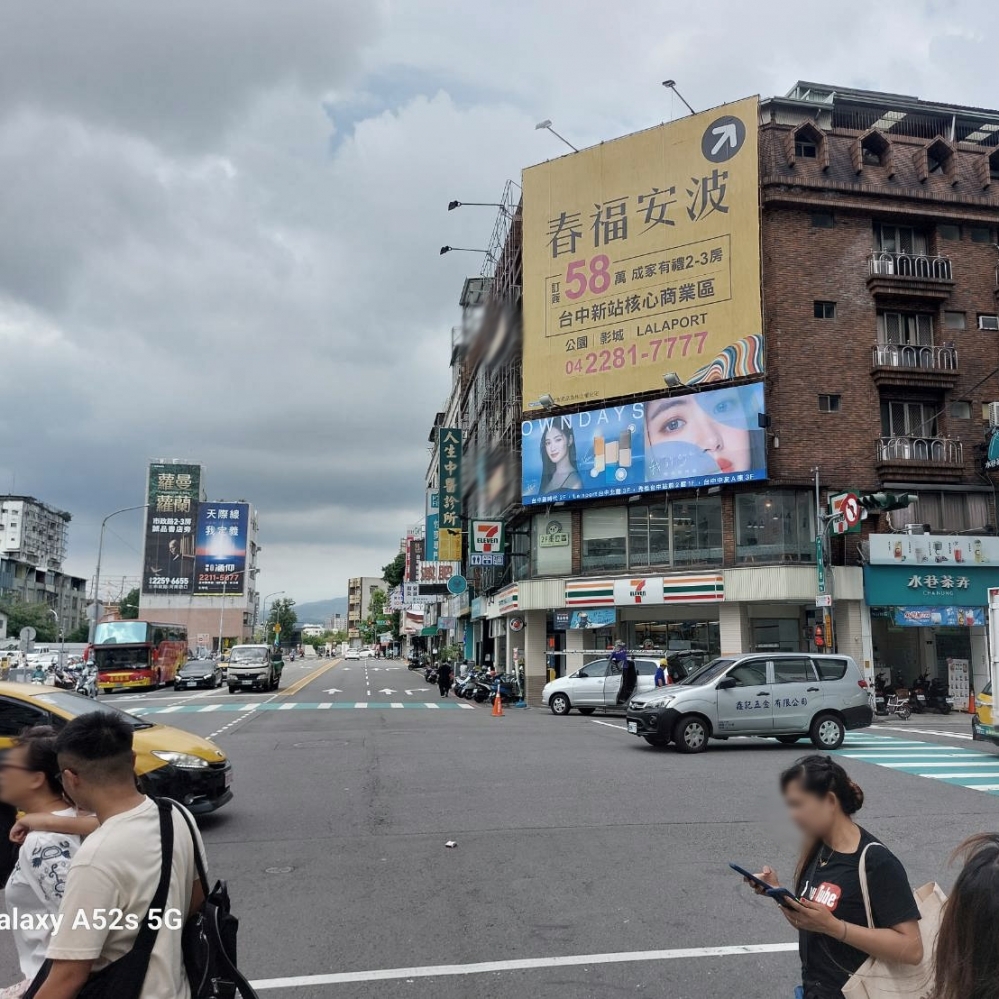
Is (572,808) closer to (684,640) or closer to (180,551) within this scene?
(684,640)

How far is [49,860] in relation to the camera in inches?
132

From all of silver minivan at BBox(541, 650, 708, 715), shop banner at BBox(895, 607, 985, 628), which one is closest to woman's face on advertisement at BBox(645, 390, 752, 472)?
shop banner at BBox(895, 607, 985, 628)

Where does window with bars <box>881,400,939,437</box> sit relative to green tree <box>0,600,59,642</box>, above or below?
above

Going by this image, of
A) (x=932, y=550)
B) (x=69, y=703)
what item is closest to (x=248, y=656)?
(x=932, y=550)

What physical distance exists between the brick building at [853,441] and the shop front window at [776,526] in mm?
49

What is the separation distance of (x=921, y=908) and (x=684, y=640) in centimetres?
3081

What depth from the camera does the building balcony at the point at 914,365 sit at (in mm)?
30703

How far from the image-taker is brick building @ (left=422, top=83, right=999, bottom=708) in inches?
1179

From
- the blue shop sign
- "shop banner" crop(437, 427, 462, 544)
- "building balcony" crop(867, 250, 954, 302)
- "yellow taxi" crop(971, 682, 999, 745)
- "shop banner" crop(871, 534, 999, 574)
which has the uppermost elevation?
"building balcony" crop(867, 250, 954, 302)

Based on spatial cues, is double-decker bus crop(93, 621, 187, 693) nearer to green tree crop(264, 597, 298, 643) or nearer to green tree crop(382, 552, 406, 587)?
green tree crop(382, 552, 406, 587)

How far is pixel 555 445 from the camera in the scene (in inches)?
1353

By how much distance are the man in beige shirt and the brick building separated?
93.7ft

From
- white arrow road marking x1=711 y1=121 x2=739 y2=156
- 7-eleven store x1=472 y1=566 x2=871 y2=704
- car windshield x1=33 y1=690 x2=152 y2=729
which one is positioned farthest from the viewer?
white arrow road marking x1=711 y1=121 x2=739 y2=156

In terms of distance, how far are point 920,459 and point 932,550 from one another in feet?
10.6
